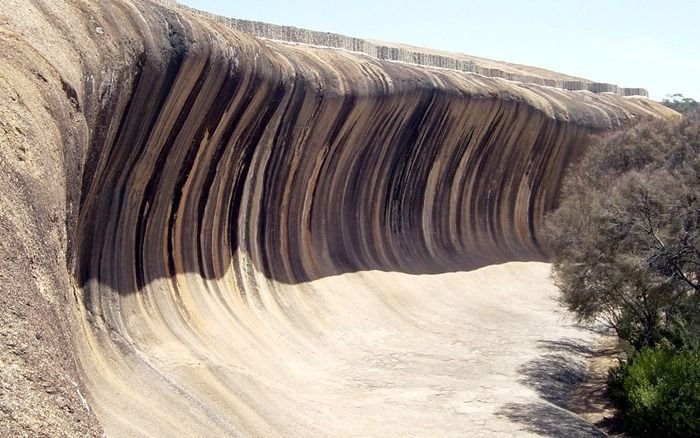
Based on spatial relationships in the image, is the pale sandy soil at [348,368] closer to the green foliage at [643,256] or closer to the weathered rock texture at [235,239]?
the weathered rock texture at [235,239]

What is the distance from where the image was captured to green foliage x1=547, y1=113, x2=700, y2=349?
36.2 ft

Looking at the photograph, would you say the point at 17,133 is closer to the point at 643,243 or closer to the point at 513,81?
the point at 643,243

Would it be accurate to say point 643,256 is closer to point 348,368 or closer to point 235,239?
point 348,368

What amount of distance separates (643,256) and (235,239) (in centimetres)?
635

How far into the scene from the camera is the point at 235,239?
1312 cm

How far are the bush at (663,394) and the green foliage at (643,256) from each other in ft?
1.63

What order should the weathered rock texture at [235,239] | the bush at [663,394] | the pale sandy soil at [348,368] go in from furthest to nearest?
the bush at [663,394] < the pale sandy soil at [348,368] < the weathered rock texture at [235,239]

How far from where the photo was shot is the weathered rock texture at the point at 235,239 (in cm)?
518

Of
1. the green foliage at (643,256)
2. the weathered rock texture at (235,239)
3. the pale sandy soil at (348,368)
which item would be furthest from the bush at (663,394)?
the weathered rock texture at (235,239)

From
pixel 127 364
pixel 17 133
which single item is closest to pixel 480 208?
pixel 127 364

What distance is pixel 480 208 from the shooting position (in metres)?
23.5

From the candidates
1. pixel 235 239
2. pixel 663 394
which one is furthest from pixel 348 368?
pixel 663 394

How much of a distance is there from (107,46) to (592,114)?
2118cm

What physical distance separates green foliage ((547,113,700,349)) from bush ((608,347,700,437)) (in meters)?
0.50
